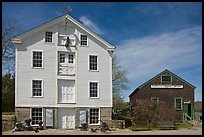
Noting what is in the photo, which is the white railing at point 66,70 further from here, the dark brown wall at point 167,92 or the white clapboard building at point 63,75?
the dark brown wall at point 167,92

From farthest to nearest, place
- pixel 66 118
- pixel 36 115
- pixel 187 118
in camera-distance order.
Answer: pixel 187 118
pixel 66 118
pixel 36 115

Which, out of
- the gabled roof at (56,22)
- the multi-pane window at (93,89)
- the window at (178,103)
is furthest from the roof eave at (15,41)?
the window at (178,103)

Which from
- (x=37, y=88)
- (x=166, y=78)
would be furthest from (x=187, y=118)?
(x=37, y=88)

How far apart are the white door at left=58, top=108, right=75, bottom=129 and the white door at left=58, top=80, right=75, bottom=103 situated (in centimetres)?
88

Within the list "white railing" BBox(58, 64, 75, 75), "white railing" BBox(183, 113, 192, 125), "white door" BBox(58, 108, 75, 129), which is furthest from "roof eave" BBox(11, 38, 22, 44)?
"white railing" BBox(183, 113, 192, 125)

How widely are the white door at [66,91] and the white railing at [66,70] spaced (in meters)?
0.72

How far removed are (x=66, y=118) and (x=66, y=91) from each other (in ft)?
7.82

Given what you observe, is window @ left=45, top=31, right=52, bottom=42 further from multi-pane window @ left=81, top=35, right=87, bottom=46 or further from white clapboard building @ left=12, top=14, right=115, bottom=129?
multi-pane window @ left=81, top=35, right=87, bottom=46

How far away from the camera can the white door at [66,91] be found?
30156mm

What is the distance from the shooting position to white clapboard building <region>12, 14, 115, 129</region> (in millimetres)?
29141

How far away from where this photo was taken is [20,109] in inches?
1126

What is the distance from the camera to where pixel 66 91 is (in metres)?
30.4

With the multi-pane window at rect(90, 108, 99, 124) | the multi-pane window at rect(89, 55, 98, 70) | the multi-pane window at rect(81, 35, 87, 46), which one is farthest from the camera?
the multi-pane window at rect(81, 35, 87, 46)

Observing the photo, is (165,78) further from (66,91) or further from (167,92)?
(66,91)
